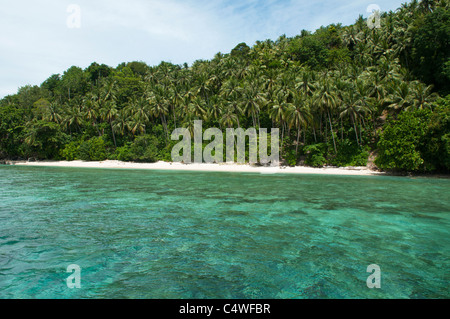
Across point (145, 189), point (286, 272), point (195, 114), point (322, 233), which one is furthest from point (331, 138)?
point (286, 272)

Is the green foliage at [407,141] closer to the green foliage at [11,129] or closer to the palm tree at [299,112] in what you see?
the palm tree at [299,112]

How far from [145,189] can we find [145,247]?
16.5 metres

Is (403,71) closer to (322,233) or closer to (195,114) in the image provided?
(195,114)

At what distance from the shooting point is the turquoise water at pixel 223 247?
25.8 ft

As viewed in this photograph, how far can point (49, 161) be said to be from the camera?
66.2 metres

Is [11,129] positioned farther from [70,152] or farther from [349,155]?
[349,155]

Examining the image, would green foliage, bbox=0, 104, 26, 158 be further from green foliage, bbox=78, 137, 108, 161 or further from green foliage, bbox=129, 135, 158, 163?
green foliage, bbox=129, 135, 158, 163

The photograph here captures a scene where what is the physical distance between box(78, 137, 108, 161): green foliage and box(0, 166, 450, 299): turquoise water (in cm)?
4276

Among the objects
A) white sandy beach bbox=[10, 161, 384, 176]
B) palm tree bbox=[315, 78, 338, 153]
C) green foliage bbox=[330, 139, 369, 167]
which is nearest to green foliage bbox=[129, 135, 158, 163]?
white sandy beach bbox=[10, 161, 384, 176]

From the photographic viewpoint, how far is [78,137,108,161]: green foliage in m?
62.5

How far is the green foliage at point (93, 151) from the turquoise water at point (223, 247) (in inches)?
1684

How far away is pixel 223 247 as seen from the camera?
36.6 ft

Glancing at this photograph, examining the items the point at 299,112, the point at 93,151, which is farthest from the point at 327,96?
the point at 93,151

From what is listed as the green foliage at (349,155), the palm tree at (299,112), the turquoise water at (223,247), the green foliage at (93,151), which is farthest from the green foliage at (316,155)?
the green foliage at (93,151)
